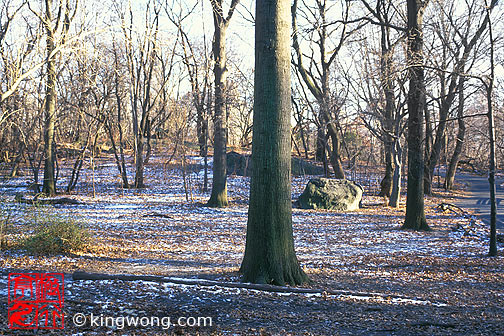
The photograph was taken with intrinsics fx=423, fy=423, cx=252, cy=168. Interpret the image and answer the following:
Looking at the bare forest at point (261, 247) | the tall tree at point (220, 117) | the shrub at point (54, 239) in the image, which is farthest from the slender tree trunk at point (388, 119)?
the shrub at point (54, 239)

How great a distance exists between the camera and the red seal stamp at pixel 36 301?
3.88 meters

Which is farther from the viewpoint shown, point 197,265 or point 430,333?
point 197,265

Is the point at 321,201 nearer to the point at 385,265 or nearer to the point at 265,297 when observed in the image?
the point at 385,265

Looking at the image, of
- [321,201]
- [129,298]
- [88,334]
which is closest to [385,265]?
[129,298]

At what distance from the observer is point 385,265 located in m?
8.60

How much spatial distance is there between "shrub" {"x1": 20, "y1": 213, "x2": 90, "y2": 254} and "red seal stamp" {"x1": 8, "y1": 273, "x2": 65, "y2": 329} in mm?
2314

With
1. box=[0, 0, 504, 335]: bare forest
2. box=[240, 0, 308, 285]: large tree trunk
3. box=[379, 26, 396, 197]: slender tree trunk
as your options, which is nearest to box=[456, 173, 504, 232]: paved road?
box=[0, 0, 504, 335]: bare forest

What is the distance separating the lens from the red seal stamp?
3879 millimetres

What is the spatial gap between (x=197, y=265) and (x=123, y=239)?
3.12 meters

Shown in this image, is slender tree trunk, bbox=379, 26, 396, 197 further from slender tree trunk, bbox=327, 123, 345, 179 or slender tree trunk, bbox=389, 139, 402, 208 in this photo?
slender tree trunk, bbox=327, 123, 345, 179

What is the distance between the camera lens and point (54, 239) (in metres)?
7.77

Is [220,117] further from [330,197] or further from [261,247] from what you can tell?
[261,247]

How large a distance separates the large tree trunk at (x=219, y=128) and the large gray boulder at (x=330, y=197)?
11.2 feet

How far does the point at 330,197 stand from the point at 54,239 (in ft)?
38.3
